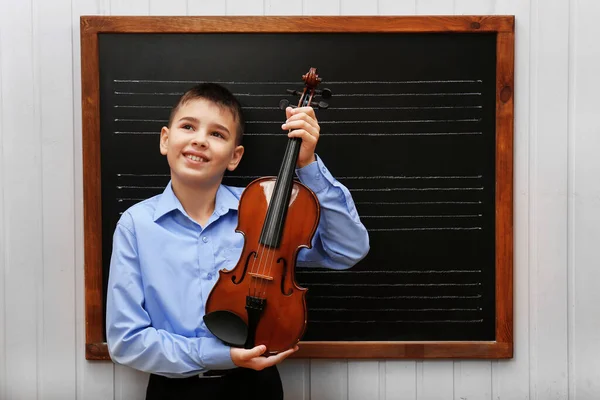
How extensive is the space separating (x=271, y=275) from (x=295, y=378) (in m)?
0.54

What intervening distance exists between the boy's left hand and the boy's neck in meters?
0.27

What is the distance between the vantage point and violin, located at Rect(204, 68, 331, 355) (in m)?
1.17

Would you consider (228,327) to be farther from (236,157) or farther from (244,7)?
(244,7)

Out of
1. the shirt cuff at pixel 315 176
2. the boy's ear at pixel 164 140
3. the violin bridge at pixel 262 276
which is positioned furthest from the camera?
the boy's ear at pixel 164 140

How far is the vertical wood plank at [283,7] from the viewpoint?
5.05ft

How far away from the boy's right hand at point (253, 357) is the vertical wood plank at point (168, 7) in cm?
95

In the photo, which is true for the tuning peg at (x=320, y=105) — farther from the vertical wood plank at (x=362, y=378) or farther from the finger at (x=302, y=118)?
the vertical wood plank at (x=362, y=378)

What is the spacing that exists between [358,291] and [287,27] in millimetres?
783

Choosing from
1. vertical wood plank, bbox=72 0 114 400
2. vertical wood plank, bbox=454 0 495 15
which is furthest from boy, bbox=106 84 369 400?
vertical wood plank, bbox=454 0 495 15

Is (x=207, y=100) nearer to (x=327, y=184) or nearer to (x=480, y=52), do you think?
(x=327, y=184)

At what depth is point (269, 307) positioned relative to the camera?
118 cm
